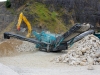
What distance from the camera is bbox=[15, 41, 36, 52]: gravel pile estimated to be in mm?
22381

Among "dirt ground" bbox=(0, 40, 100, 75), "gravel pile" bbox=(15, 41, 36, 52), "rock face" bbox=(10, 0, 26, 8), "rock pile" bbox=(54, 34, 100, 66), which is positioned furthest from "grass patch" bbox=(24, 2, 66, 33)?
"rock pile" bbox=(54, 34, 100, 66)

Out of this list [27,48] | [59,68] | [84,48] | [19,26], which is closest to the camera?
[59,68]

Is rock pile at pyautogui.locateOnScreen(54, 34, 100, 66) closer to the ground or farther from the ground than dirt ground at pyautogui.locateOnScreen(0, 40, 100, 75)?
farther from the ground

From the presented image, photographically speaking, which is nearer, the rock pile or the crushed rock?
the rock pile

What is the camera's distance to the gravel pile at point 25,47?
2238 centimetres

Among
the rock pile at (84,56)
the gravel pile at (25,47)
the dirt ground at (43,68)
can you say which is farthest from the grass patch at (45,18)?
the rock pile at (84,56)

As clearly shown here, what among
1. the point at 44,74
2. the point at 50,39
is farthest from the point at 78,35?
the point at 44,74

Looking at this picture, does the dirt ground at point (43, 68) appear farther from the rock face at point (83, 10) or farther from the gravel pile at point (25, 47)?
the rock face at point (83, 10)

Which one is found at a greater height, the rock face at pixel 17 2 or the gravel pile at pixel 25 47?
the rock face at pixel 17 2

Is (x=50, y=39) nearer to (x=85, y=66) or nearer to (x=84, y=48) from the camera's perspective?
(x=84, y=48)

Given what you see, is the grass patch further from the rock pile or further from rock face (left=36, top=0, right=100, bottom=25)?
the rock pile

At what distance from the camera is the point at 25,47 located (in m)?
22.9

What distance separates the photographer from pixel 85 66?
51.0 ft

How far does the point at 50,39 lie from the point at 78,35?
7.24 feet
